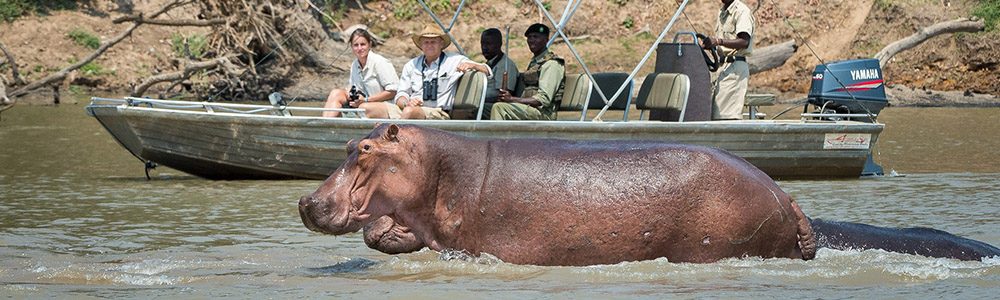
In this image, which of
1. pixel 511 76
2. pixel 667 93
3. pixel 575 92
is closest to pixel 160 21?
pixel 511 76

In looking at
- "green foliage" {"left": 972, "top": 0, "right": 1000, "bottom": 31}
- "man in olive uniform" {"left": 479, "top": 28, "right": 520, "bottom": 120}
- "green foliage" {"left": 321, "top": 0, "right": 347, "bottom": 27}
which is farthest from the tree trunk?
"man in olive uniform" {"left": 479, "top": 28, "right": 520, "bottom": 120}

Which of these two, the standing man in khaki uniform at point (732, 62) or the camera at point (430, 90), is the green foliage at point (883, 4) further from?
the camera at point (430, 90)

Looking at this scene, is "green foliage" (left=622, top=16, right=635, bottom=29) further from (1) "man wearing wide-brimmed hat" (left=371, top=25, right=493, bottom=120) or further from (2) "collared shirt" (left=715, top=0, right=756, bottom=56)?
(1) "man wearing wide-brimmed hat" (left=371, top=25, right=493, bottom=120)

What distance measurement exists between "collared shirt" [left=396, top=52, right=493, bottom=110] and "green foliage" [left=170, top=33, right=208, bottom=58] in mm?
14073

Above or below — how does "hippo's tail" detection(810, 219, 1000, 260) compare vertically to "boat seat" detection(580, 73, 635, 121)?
above

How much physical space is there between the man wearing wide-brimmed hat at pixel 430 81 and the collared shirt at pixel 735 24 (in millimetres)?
2376

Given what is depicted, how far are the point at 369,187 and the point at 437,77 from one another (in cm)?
631

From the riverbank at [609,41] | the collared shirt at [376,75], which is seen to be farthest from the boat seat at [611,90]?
the riverbank at [609,41]

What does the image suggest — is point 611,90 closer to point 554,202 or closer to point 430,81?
point 430,81

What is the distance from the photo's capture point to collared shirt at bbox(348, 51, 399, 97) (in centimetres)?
1221

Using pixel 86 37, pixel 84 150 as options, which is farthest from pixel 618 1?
pixel 84 150

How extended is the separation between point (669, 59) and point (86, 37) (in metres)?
16.1

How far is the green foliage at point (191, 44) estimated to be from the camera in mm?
25525

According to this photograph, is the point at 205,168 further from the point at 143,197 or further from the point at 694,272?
the point at 694,272
